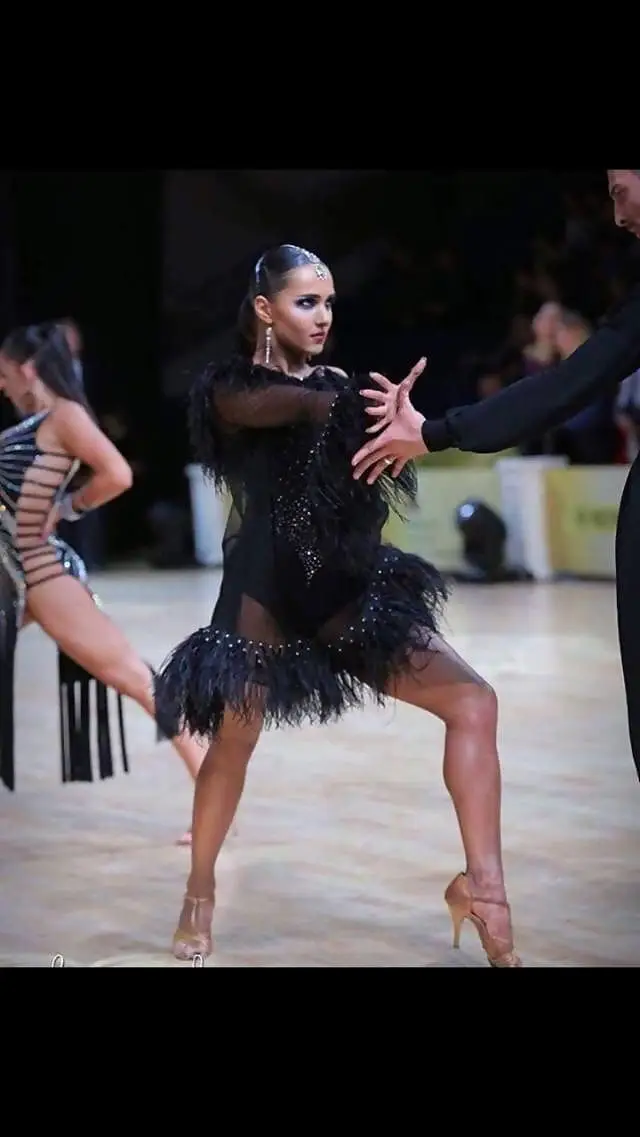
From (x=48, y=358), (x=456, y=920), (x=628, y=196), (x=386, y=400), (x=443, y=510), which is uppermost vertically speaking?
(x=628, y=196)

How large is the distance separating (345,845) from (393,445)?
148 cm

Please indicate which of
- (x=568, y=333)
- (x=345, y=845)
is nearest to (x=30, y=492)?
(x=345, y=845)

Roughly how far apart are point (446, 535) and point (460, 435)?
538cm

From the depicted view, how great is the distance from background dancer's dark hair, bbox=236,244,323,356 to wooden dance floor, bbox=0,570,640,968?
1359 mm

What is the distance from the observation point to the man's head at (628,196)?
3143mm

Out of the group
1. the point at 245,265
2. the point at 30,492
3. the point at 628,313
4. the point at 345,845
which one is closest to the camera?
the point at 628,313

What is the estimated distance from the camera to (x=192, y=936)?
3.49 metres

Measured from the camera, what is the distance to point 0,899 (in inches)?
155

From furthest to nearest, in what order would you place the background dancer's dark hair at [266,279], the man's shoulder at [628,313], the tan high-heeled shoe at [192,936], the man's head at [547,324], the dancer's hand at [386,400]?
the man's head at [547,324]
the tan high-heeled shoe at [192,936]
the background dancer's dark hair at [266,279]
the dancer's hand at [386,400]
the man's shoulder at [628,313]

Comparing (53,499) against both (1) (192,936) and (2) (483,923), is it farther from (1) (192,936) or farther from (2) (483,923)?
(2) (483,923)

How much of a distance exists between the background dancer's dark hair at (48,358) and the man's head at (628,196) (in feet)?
6.20

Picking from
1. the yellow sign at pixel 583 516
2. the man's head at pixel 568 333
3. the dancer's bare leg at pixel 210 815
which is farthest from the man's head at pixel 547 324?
the dancer's bare leg at pixel 210 815

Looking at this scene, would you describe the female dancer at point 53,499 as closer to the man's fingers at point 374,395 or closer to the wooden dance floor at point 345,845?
the wooden dance floor at point 345,845
